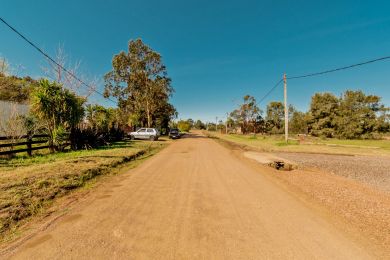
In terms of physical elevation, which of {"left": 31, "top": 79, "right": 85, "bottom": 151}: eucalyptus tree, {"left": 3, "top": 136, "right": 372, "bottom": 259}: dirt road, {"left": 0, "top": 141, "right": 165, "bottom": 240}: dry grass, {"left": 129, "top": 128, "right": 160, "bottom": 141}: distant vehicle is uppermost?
{"left": 31, "top": 79, "right": 85, "bottom": 151}: eucalyptus tree

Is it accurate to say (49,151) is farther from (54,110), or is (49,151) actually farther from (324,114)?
(324,114)

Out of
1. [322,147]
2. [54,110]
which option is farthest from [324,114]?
[54,110]

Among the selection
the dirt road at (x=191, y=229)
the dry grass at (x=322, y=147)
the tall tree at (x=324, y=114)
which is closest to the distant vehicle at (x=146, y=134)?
the dry grass at (x=322, y=147)

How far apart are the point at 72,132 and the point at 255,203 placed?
12.8 m

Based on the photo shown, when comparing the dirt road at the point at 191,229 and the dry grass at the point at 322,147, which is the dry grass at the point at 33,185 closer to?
the dirt road at the point at 191,229

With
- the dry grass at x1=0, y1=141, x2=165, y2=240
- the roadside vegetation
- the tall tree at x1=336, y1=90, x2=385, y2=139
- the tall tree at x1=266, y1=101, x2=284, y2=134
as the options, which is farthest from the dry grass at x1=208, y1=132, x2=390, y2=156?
the tall tree at x1=266, y1=101, x2=284, y2=134

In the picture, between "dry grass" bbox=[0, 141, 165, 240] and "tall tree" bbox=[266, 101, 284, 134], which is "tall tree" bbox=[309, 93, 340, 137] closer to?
"tall tree" bbox=[266, 101, 284, 134]

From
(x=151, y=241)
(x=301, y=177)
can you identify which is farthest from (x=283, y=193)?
(x=151, y=241)

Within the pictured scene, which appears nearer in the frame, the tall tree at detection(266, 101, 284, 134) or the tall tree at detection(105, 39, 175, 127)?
the tall tree at detection(105, 39, 175, 127)

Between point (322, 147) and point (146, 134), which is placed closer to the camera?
point (322, 147)

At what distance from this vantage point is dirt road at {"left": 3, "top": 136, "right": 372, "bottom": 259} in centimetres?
260

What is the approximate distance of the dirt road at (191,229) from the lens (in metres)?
2.60

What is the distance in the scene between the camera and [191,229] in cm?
321

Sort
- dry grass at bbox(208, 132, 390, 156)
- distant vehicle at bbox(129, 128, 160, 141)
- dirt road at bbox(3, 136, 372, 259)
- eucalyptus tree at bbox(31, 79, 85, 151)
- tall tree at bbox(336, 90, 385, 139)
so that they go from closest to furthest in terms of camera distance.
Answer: dirt road at bbox(3, 136, 372, 259), eucalyptus tree at bbox(31, 79, 85, 151), dry grass at bbox(208, 132, 390, 156), distant vehicle at bbox(129, 128, 160, 141), tall tree at bbox(336, 90, 385, 139)
